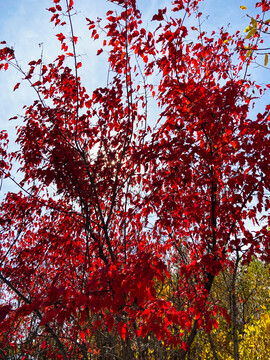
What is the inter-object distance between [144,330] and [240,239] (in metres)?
2.27

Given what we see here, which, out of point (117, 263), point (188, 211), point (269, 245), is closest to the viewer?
point (117, 263)

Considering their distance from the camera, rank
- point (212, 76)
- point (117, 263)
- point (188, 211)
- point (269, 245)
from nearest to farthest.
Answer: point (117, 263) < point (269, 245) < point (188, 211) < point (212, 76)

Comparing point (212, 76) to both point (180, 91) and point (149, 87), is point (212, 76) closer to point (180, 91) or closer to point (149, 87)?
point (180, 91)

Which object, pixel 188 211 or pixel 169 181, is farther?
pixel 188 211

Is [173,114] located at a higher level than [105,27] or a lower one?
lower

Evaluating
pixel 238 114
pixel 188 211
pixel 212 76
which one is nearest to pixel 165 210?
pixel 188 211

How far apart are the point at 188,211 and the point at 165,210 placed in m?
0.48

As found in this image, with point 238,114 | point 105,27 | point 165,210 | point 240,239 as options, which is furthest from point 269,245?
point 105,27

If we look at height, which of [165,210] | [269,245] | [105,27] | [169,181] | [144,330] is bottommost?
[144,330]

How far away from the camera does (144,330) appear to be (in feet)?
10.8

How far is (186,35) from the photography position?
4547 millimetres

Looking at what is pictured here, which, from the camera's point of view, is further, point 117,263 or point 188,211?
point 188,211

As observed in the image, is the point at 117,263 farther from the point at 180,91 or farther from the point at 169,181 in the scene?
the point at 180,91

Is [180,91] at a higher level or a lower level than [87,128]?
higher
